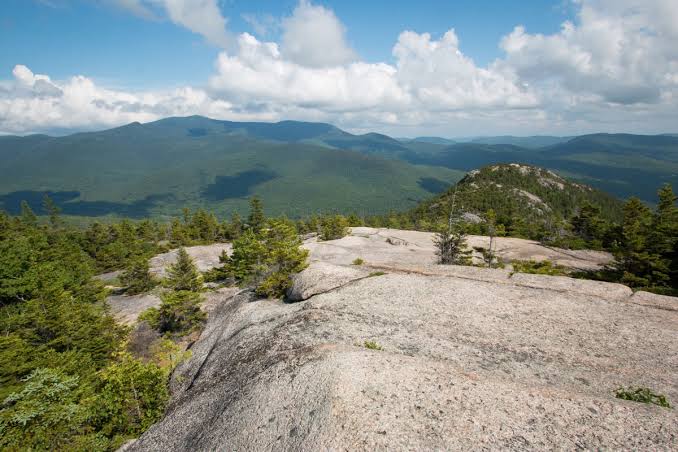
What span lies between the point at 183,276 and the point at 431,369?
133ft

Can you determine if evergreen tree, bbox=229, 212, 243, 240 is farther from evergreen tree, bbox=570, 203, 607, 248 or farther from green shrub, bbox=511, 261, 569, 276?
evergreen tree, bbox=570, 203, 607, 248

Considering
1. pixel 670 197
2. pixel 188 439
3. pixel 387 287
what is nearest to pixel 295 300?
pixel 387 287

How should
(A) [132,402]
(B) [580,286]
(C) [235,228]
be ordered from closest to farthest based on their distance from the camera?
(A) [132,402] → (B) [580,286] → (C) [235,228]

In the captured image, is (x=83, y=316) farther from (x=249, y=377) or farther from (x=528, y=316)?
(x=528, y=316)

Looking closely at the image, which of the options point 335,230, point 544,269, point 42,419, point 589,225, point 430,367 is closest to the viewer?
point 430,367

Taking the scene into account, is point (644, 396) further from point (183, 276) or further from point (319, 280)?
point (183, 276)

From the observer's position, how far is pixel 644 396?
11.7m

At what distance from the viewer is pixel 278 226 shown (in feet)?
149

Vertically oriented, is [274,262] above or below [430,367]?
below

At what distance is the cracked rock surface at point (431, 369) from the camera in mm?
9633

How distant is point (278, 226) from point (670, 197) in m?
67.2

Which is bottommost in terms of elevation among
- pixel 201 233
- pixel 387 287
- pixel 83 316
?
pixel 201 233

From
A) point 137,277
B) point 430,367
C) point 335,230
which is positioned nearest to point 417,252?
point 335,230

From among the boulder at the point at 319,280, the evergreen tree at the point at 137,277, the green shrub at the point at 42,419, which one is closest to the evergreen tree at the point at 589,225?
the boulder at the point at 319,280
